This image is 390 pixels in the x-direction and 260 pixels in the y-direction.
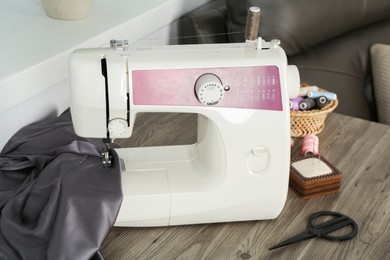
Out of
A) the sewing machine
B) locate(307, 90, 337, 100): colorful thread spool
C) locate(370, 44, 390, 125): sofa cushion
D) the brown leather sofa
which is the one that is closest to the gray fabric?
the sewing machine

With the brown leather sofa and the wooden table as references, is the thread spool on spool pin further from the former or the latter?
the brown leather sofa

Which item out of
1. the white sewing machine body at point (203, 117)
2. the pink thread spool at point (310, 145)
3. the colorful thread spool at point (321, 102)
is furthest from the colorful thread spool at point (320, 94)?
the white sewing machine body at point (203, 117)

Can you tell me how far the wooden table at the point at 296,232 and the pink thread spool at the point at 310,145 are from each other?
3 cm

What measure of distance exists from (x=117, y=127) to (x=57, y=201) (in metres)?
0.19

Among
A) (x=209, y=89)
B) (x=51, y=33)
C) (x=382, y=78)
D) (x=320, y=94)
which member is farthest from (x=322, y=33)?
(x=209, y=89)

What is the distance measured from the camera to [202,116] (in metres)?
1.33

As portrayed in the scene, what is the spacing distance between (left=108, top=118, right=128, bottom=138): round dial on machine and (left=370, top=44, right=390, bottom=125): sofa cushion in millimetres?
1296

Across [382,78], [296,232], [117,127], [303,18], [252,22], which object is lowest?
[382,78]

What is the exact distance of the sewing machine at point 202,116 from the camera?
3.91 feet

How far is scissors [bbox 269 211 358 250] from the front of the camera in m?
1.26

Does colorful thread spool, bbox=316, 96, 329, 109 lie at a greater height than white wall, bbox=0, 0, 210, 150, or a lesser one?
lesser

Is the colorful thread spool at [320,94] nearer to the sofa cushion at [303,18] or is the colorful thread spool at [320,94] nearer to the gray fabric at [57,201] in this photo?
the sofa cushion at [303,18]

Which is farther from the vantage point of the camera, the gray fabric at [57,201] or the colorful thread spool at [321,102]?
the colorful thread spool at [321,102]

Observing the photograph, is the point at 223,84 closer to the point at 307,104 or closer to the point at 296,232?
the point at 296,232
